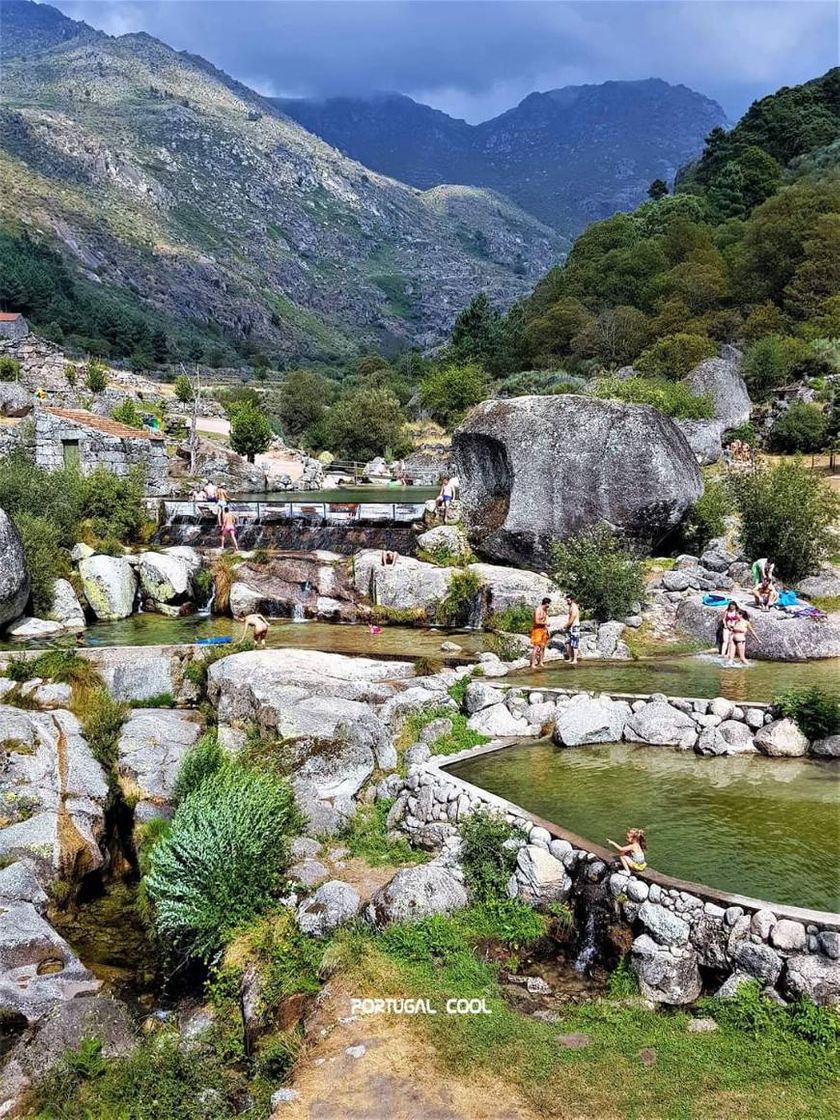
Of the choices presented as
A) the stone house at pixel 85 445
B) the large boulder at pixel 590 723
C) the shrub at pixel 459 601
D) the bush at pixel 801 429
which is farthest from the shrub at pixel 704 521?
the stone house at pixel 85 445

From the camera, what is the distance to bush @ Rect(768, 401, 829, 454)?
124 feet

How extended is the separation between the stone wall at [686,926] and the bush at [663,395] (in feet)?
78.8

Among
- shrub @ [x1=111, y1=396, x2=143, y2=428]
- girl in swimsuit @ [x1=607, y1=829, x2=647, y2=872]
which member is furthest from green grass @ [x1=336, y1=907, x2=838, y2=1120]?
shrub @ [x1=111, y1=396, x2=143, y2=428]

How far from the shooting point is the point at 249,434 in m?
Result: 52.6

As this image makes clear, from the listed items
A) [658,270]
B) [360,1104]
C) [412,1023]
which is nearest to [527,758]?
[412,1023]

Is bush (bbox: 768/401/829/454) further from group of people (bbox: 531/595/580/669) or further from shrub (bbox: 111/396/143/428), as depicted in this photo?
shrub (bbox: 111/396/143/428)

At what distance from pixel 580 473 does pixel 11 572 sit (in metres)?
16.0

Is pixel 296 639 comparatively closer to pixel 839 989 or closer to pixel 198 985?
pixel 198 985

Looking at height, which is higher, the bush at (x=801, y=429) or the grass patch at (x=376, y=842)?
the bush at (x=801, y=429)

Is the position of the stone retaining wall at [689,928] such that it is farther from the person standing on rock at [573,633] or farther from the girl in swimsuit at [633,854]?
the person standing on rock at [573,633]

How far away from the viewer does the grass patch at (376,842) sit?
1101cm

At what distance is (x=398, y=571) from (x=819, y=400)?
29.9 meters

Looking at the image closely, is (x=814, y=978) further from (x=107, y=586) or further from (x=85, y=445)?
(x=85, y=445)

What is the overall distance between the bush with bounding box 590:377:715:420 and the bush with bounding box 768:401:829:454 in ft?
11.2
